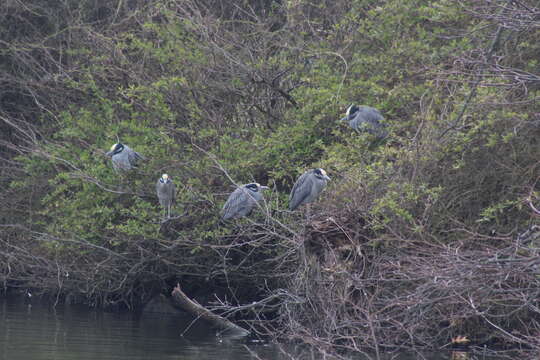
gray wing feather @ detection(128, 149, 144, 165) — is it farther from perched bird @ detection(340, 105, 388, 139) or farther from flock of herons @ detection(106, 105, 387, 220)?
perched bird @ detection(340, 105, 388, 139)

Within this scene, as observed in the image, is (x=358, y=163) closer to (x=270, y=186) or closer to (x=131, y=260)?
(x=270, y=186)

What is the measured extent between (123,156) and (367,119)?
3.35 metres

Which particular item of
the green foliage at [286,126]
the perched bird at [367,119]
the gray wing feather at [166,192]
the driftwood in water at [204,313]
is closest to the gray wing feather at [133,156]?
the green foliage at [286,126]

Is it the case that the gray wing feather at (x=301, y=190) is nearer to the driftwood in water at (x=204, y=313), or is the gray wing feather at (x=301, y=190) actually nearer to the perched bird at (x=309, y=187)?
the perched bird at (x=309, y=187)

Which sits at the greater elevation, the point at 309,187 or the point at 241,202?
the point at 309,187

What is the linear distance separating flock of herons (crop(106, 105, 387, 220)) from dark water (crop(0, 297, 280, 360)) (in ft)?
5.06

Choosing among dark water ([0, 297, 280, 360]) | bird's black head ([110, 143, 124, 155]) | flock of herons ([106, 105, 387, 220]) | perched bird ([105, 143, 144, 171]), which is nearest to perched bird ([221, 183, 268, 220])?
flock of herons ([106, 105, 387, 220])

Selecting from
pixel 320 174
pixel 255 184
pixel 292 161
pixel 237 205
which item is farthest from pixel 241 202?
pixel 292 161

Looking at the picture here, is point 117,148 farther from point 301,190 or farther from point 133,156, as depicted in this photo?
point 301,190

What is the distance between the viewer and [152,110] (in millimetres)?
12859

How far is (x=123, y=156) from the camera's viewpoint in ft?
39.5

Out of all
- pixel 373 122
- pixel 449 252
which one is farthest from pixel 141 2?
pixel 449 252

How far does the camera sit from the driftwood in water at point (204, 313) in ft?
35.1

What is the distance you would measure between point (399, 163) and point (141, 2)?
6.53m
